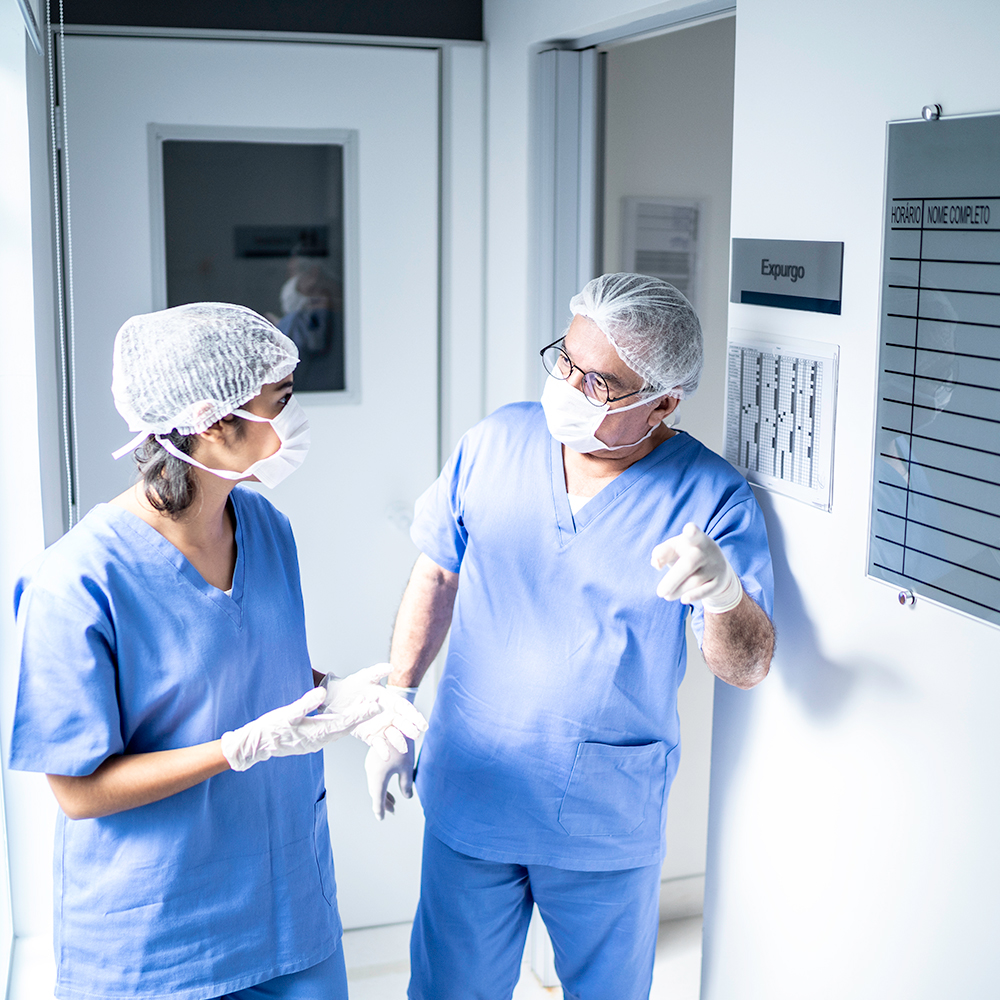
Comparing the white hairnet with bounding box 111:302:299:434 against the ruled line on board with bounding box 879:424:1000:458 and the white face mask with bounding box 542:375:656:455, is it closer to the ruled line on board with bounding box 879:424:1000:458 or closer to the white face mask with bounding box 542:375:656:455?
the white face mask with bounding box 542:375:656:455

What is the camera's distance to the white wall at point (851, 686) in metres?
1.13

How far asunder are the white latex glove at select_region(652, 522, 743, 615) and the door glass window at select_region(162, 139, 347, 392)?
4.30ft

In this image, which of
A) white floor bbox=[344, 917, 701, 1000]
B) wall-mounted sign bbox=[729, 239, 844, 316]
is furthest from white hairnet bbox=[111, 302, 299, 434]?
white floor bbox=[344, 917, 701, 1000]

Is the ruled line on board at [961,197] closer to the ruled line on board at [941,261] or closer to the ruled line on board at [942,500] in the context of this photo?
the ruled line on board at [941,261]

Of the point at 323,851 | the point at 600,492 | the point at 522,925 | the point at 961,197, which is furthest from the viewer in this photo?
the point at 522,925

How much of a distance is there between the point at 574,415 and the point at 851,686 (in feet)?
1.64

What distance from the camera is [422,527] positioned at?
1.71 meters

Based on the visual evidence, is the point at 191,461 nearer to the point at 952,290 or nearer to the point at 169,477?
the point at 169,477

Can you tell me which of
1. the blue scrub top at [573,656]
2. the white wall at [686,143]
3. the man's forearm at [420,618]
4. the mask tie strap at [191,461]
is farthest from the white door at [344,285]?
the mask tie strap at [191,461]

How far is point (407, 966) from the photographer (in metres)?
2.48

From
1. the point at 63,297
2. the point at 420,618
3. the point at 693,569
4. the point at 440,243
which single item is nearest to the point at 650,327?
the point at 693,569

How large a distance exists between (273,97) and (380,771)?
1.40 meters

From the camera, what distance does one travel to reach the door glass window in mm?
2262

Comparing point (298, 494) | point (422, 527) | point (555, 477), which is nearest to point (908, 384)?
point (555, 477)
